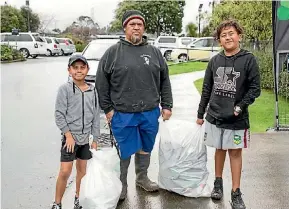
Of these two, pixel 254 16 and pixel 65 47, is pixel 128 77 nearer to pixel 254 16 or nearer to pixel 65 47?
pixel 254 16

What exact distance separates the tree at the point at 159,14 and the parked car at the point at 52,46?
1386 cm

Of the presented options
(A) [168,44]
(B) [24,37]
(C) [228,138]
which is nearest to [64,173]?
(C) [228,138]

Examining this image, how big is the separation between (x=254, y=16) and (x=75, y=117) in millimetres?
10715

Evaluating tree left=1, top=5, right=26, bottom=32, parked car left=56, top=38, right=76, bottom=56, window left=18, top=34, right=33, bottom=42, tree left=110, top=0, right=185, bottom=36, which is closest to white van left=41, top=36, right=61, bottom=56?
parked car left=56, top=38, right=76, bottom=56

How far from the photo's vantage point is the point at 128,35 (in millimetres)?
4219

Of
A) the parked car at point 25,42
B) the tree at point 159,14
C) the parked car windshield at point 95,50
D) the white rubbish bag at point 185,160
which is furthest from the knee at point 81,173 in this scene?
the tree at point 159,14

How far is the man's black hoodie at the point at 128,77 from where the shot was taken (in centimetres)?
418

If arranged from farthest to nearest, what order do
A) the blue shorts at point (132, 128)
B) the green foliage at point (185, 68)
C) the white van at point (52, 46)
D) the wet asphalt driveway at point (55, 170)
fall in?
the white van at point (52, 46), the green foliage at point (185, 68), the wet asphalt driveway at point (55, 170), the blue shorts at point (132, 128)

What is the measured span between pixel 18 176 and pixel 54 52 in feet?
110

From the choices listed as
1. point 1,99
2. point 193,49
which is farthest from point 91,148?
point 193,49

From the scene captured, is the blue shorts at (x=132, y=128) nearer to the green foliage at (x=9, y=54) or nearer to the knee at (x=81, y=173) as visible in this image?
the knee at (x=81, y=173)

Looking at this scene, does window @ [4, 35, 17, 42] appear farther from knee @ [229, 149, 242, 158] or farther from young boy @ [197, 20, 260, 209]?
knee @ [229, 149, 242, 158]

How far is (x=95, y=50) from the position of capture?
12312 millimetres

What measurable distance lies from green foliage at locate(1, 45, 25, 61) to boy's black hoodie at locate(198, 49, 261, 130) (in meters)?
25.2
